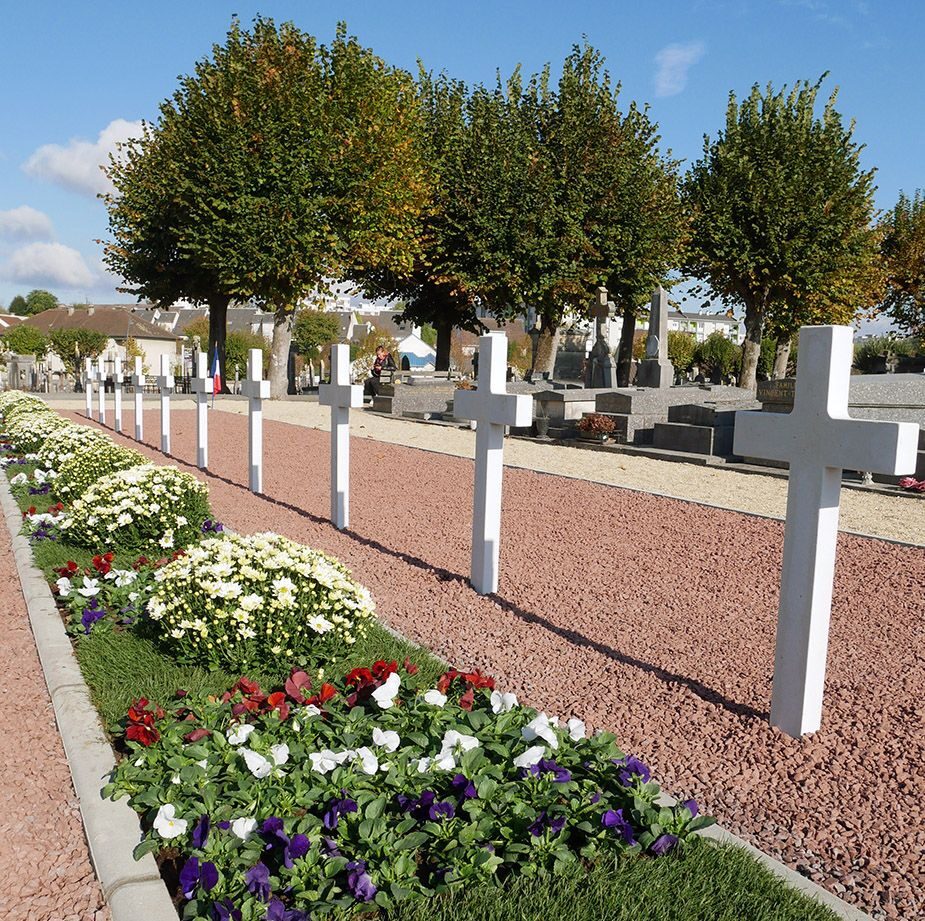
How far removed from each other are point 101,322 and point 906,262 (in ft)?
206

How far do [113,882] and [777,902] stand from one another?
1.99 meters

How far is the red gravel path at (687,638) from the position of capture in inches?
129

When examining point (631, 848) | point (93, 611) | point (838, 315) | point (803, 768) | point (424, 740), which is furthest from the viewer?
point (838, 315)

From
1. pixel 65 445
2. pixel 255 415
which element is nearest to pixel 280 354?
pixel 255 415

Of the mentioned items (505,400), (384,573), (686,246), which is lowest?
(384,573)

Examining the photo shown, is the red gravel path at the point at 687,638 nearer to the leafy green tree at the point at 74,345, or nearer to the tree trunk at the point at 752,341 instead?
the tree trunk at the point at 752,341

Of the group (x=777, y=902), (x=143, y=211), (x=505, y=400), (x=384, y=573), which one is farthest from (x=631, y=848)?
(x=143, y=211)

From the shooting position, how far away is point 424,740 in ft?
11.3

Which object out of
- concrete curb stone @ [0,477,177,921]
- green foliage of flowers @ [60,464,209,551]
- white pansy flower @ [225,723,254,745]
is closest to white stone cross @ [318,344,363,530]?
green foliage of flowers @ [60,464,209,551]

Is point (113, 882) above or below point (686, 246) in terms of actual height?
below

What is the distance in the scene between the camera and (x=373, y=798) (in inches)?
119

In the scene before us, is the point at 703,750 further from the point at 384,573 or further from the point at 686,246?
the point at 686,246

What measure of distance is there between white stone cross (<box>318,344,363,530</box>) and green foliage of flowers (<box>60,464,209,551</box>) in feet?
4.98

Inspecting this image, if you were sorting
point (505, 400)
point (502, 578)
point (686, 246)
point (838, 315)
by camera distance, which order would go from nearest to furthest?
point (505, 400), point (502, 578), point (686, 246), point (838, 315)
